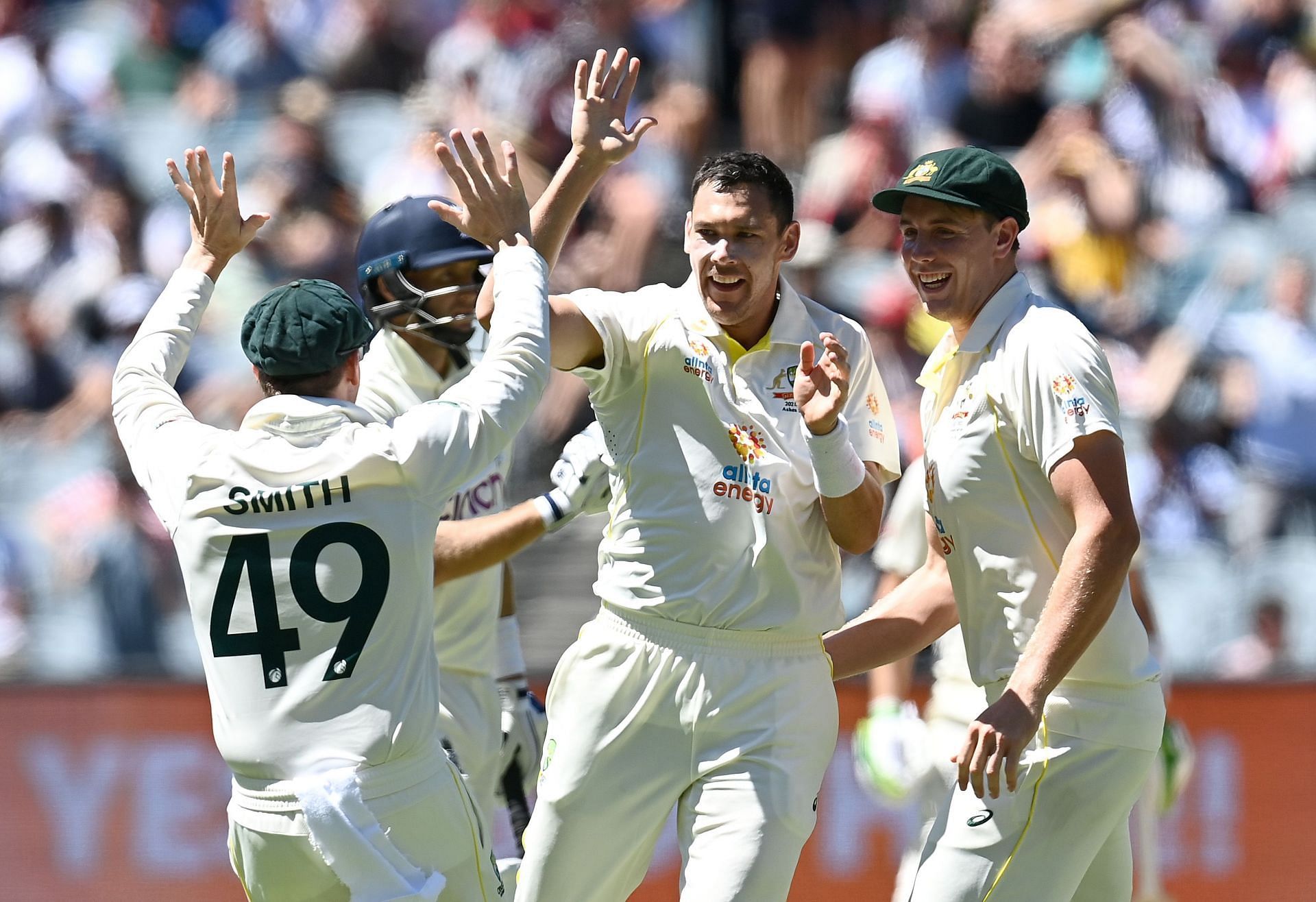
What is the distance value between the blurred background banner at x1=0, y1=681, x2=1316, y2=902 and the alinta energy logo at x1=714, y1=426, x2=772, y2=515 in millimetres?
3397

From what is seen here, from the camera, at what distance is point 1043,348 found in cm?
367

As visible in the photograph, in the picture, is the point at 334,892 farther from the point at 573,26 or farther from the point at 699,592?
the point at 573,26

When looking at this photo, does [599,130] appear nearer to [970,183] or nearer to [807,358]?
[807,358]

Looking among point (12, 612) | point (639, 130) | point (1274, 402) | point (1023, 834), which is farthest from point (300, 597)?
point (1274, 402)

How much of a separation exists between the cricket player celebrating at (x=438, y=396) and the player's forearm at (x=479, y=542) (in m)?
0.02

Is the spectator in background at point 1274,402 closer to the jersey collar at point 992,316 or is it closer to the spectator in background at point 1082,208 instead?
the spectator in background at point 1082,208

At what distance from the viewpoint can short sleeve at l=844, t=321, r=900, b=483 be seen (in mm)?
4195

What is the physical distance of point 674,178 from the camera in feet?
32.9

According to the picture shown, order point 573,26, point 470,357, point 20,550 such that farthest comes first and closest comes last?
point 573,26
point 20,550
point 470,357

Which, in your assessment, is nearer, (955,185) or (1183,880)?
(955,185)

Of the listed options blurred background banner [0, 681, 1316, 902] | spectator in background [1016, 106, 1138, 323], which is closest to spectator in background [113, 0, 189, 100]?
blurred background banner [0, 681, 1316, 902]

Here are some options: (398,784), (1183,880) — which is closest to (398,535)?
(398,784)

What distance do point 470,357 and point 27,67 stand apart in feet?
22.2

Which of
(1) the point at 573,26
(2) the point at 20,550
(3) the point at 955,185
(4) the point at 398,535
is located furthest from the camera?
(1) the point at 573,26
